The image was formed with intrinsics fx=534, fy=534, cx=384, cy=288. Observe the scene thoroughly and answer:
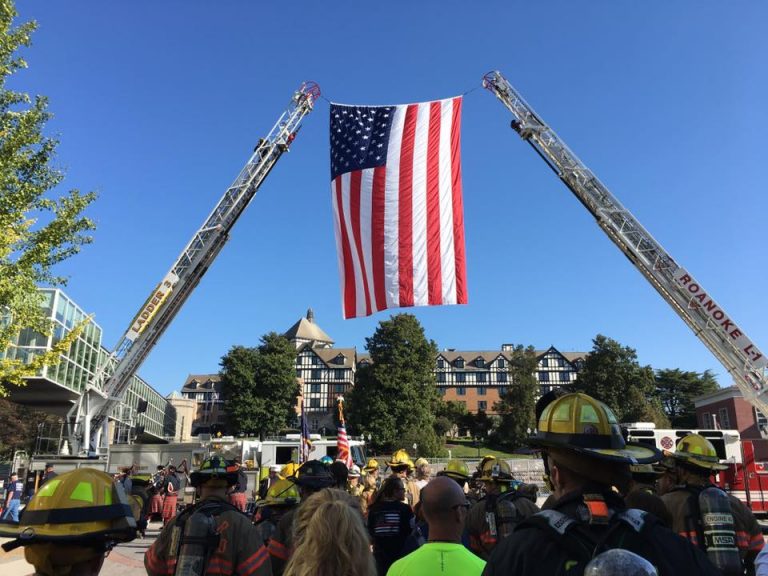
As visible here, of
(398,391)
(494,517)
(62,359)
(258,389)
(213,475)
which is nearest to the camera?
(213,475)

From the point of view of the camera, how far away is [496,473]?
6.02 m

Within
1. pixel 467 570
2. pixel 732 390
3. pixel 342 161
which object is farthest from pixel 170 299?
pixel 732 390

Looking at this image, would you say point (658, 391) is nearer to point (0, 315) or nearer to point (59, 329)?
point (59, 329)

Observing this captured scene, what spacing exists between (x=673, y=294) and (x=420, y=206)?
1196 centimetres

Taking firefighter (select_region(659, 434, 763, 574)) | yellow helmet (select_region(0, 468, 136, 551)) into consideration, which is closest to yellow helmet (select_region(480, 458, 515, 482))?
firefighter (select_region(659, 434, 763, 574))

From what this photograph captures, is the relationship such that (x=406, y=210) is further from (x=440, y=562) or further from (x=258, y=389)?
(x=258, y=389)

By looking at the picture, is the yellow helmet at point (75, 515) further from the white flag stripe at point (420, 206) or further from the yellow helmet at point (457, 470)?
the white flag stripe at point (420, 206)

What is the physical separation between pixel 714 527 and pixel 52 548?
13.3ft

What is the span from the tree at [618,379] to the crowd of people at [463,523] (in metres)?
57.0

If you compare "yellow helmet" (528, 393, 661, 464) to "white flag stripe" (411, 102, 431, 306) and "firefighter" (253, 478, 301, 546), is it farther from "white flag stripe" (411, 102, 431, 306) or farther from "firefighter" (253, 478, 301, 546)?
"white flag stripe" (411, 102, 431, 306)

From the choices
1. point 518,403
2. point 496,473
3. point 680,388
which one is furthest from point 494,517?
point 680,388

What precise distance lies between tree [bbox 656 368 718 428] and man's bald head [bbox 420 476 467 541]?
81.7 metres

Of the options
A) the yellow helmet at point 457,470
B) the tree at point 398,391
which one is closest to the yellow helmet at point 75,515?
the yellow helmet at point 457,470

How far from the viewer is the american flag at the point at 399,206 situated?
428 inches
